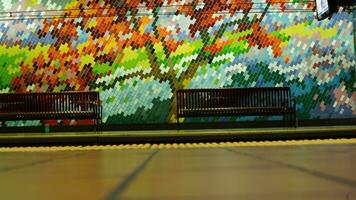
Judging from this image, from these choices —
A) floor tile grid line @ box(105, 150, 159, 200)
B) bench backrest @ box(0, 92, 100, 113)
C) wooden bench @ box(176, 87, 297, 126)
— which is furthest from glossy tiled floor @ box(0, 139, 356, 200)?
bench backrest @ box(0, 92, 100, 113)

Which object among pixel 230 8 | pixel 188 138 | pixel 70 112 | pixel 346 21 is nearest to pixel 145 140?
pixel 188 138

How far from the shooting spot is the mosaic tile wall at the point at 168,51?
11.8m

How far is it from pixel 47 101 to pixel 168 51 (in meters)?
2.87

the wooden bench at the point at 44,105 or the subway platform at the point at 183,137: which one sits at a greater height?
the wooden bench at the point at 44,105

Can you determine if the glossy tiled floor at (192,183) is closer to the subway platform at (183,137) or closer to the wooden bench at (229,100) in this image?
the subway platform at (183,137)

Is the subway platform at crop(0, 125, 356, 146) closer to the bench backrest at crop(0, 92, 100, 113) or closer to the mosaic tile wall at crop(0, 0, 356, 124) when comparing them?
the bench backrest at crop(0, 92, 100, 113)

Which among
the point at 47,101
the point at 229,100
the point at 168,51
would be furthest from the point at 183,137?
the point at 168,51

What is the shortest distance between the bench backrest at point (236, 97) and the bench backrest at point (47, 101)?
1.90 meters

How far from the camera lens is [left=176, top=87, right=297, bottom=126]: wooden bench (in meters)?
10.6

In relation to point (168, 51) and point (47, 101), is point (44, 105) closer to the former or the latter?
point (47, 101)

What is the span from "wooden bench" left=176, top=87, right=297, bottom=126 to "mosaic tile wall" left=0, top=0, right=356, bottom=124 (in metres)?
0.90

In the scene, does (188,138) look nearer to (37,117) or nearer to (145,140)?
(145,140)

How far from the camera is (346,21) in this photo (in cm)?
1193

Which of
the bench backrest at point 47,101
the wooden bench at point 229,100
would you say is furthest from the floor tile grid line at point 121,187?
the bench backrest at point 47,101
